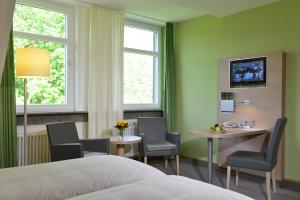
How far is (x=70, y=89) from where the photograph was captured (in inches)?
158

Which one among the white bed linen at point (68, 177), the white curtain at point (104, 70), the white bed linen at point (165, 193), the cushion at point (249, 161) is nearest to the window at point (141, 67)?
the white curtain at point (104, 70)

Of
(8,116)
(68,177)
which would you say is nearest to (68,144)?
(8,116)

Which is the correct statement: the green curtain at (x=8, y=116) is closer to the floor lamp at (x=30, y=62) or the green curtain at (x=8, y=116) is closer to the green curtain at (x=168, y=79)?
the floor lamp at (x=30, y=62)

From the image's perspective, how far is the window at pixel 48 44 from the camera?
3582mm

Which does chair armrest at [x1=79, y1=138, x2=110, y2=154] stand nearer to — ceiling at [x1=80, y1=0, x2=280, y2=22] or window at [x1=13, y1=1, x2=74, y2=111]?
window at [x1=13, y1=1, x2=74, y2=111]

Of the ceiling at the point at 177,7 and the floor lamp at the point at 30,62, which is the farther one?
the ceiling at the point at 177,7

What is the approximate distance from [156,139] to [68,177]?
2834 mm

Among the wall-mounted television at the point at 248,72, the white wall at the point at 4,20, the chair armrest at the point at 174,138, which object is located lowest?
the chair armrest at the point at 174,138

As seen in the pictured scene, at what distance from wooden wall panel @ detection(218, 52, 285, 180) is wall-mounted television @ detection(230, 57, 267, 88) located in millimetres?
57

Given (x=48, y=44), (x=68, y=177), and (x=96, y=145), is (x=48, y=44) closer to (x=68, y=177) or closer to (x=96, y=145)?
(x=96, y=145)

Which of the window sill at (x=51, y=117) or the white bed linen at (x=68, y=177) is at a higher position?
the window sill at (x=51, y=117)

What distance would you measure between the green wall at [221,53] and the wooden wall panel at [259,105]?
0.38ft

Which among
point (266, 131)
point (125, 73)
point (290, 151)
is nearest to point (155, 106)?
point (125, 73)

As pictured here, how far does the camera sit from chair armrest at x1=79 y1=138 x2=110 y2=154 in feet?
11.5
